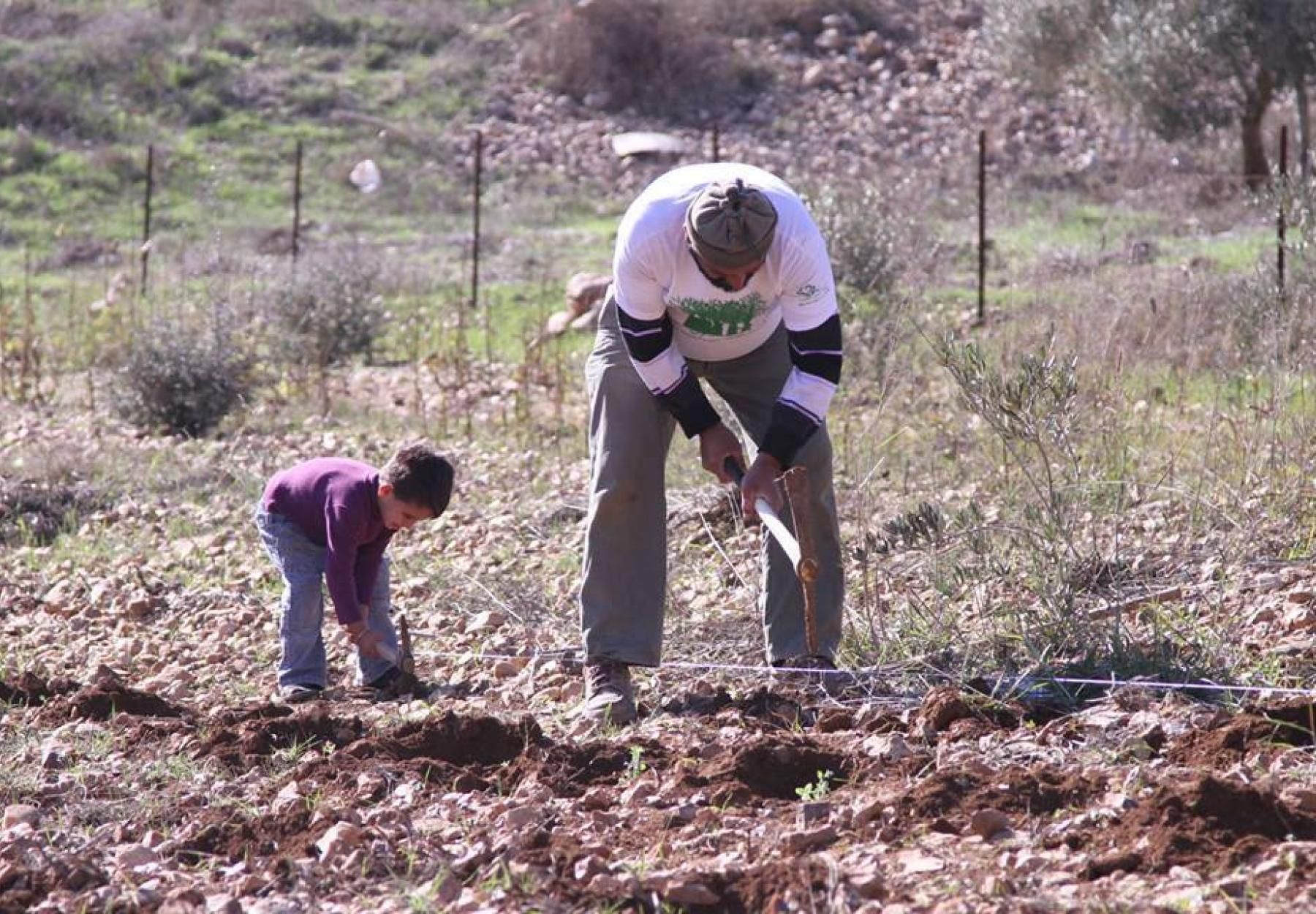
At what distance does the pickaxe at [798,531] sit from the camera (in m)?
5.17

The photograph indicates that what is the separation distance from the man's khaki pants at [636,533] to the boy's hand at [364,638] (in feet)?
2.69

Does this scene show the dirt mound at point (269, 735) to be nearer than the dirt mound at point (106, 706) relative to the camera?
Yes

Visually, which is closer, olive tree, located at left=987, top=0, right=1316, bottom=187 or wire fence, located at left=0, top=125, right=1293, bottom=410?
wire fence, located at left=0, top=125, right=1293, bottom=410

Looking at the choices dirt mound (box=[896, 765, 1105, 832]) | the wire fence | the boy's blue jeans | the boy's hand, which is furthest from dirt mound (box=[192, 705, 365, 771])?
the wire fence

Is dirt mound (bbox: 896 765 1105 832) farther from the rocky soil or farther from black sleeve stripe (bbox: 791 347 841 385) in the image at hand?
black sleeve stripe (bbox: 791 347 841 385)

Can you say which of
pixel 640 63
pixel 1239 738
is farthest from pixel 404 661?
pixel 640 63

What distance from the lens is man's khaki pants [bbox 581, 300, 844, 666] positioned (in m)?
5.45

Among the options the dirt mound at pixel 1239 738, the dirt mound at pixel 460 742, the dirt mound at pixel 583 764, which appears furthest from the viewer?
the dirt mound at pixel 460 742

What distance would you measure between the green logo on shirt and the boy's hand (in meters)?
1.47

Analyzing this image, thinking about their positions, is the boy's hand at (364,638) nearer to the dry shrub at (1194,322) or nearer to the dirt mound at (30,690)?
the dirt mound at (30,690)

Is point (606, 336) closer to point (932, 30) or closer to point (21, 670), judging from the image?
point (21, 670)

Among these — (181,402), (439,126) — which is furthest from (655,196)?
(439,126)

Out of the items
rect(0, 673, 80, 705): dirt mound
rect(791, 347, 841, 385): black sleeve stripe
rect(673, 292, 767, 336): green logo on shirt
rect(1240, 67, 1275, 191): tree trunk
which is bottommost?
rect(0, 673, 80, 705): dirt mound

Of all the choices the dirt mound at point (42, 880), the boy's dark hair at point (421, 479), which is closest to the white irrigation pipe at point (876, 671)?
the boy's dark hair at point (421, 479)
